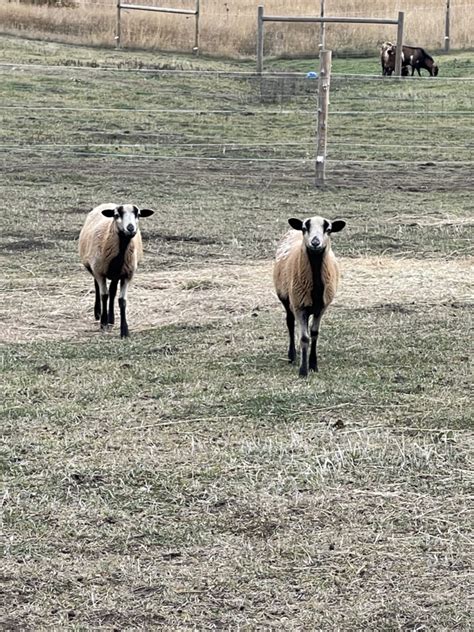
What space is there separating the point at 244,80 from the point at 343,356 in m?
16.7

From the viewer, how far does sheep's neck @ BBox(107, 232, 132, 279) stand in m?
8.61

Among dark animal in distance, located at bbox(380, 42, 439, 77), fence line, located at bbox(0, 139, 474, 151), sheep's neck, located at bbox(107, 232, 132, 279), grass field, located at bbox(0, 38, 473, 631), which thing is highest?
dark animal in distance, located at bbox(380, 42, 439, 77)

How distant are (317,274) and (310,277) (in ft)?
0.22

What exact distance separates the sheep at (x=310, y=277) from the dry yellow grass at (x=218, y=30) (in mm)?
21176

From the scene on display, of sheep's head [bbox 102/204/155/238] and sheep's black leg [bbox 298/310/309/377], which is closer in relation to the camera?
sheep's black leg [bbox 298/310/309/377]

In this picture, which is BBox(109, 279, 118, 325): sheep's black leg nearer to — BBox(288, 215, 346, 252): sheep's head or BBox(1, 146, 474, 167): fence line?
BBox(288, 215, 346, 252): sheep's head

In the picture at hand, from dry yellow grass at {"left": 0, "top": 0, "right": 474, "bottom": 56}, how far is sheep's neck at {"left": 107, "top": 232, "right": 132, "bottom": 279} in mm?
20034

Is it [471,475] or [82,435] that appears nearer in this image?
[471,475]

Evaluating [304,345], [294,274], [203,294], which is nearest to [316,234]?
[294,274]

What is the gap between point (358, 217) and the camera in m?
13.2

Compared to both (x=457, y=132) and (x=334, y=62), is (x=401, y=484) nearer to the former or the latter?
(x=457, y=132)

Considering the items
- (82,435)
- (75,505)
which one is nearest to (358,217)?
(82,435)

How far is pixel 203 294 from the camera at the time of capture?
9570 millimetres

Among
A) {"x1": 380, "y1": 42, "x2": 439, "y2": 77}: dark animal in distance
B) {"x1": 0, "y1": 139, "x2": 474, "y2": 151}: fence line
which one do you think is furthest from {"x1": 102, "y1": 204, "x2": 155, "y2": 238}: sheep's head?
{"x1": 380, "y1": 42, "x2": 439, "y2": 77}: dark animal in distance
